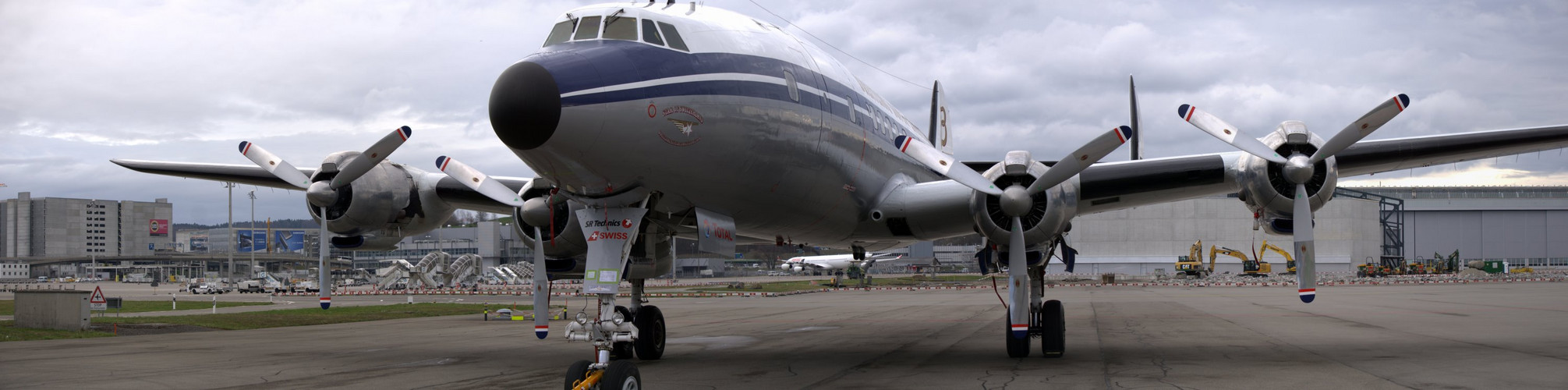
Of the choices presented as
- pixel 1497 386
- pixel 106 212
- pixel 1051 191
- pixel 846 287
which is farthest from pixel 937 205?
pixel 106 212

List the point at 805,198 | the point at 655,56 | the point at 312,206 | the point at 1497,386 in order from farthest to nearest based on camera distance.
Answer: the point at 312,206 → the point at 805,198 → the point at 1497,386 → the point at 655,56

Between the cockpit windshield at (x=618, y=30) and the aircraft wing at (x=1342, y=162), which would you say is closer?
the cockpit windshield at (x=618, y=30)

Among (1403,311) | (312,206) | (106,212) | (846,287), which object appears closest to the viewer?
(312,206)

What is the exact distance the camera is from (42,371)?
43.7 ft

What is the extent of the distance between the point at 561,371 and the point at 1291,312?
22.3m

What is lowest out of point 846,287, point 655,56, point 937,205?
point 846,287

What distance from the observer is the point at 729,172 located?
997cm

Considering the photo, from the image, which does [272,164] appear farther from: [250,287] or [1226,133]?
[250,287]

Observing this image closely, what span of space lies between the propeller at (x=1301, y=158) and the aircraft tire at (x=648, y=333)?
7935 mm

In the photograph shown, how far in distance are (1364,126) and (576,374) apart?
984 cm

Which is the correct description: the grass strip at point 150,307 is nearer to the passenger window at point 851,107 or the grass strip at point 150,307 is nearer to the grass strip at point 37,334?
the grass strip at point 37,334

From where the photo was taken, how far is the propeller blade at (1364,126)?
1141 centimetres

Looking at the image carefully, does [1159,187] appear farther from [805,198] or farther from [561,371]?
[561,371]

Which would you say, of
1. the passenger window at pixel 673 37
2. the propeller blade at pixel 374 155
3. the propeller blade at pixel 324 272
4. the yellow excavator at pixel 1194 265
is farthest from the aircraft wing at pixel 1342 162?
the yellow excavator at pixel 1194 265
